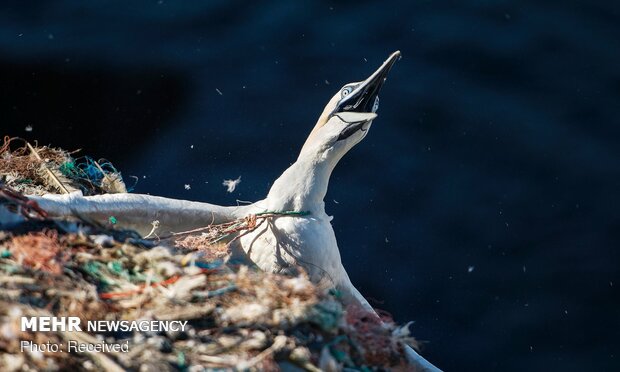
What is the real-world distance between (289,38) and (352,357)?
6.04m

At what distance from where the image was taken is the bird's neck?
7113 mm

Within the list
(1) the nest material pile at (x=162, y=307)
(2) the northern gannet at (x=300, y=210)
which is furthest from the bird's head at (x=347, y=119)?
(1) the nest material pile at (x=162, y=307)

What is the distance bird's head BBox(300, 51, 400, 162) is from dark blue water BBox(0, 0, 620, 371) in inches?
108

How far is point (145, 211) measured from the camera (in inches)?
284

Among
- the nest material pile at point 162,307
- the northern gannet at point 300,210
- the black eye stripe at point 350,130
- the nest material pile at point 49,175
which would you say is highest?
the nest material pile at point 49,175

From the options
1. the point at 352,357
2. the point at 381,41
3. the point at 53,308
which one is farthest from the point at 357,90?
the point at 381,41

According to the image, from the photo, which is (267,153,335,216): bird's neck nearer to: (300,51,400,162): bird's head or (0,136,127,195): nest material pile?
(300,51,400,162): bird's head

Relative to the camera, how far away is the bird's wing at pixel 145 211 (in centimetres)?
697

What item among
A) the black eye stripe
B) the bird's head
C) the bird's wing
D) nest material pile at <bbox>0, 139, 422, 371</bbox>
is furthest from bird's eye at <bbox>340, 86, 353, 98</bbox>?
nest material pile at <bbox>0, 139, 422, 371</bbox>

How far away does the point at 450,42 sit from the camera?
11.3 metres

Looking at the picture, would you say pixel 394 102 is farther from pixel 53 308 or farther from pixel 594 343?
pixel 53 308

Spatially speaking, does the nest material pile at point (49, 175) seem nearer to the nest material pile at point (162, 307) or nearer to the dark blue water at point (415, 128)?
the nest material pile at point (162, 307)

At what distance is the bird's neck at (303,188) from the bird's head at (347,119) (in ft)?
0.24

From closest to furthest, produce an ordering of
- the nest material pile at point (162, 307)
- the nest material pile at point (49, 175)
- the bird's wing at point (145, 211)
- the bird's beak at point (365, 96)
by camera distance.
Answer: the nest material pile at point (162, 307)
the bird's wing at point (145, 211)
the bird's beak at point (365, 96)
the nest material pile at point (49, 175)
